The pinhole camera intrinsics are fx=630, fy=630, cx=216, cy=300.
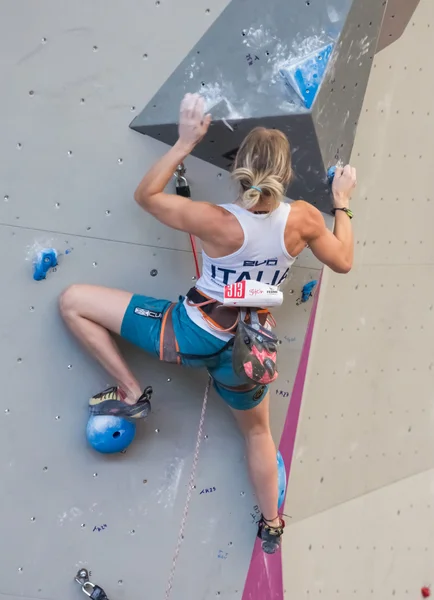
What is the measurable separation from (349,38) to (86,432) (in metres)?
1.32

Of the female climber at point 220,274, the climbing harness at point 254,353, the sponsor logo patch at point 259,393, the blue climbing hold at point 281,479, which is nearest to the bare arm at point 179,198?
the female climber at point 220,274

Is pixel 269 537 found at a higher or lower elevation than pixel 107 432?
lower

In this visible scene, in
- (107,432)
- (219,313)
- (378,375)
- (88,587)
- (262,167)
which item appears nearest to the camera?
(262,167)

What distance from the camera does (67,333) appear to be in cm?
174

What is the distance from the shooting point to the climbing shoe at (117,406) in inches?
68.2

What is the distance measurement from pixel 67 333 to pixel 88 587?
757 millimetres

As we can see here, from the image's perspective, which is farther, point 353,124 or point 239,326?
point 353,124

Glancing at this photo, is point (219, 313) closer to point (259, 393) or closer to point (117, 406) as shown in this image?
point (259, 393)

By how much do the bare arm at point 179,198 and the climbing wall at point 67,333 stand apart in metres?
0.28

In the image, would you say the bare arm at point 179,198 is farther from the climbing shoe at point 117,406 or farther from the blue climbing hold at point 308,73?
the climbing shoe at point 117,406

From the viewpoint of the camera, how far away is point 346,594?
2.46 m

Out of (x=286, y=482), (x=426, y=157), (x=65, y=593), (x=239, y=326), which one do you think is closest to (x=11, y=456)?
(x=65, y=593)

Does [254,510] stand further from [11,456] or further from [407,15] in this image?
[407,15]

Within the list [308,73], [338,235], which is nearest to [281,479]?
[338,235]
